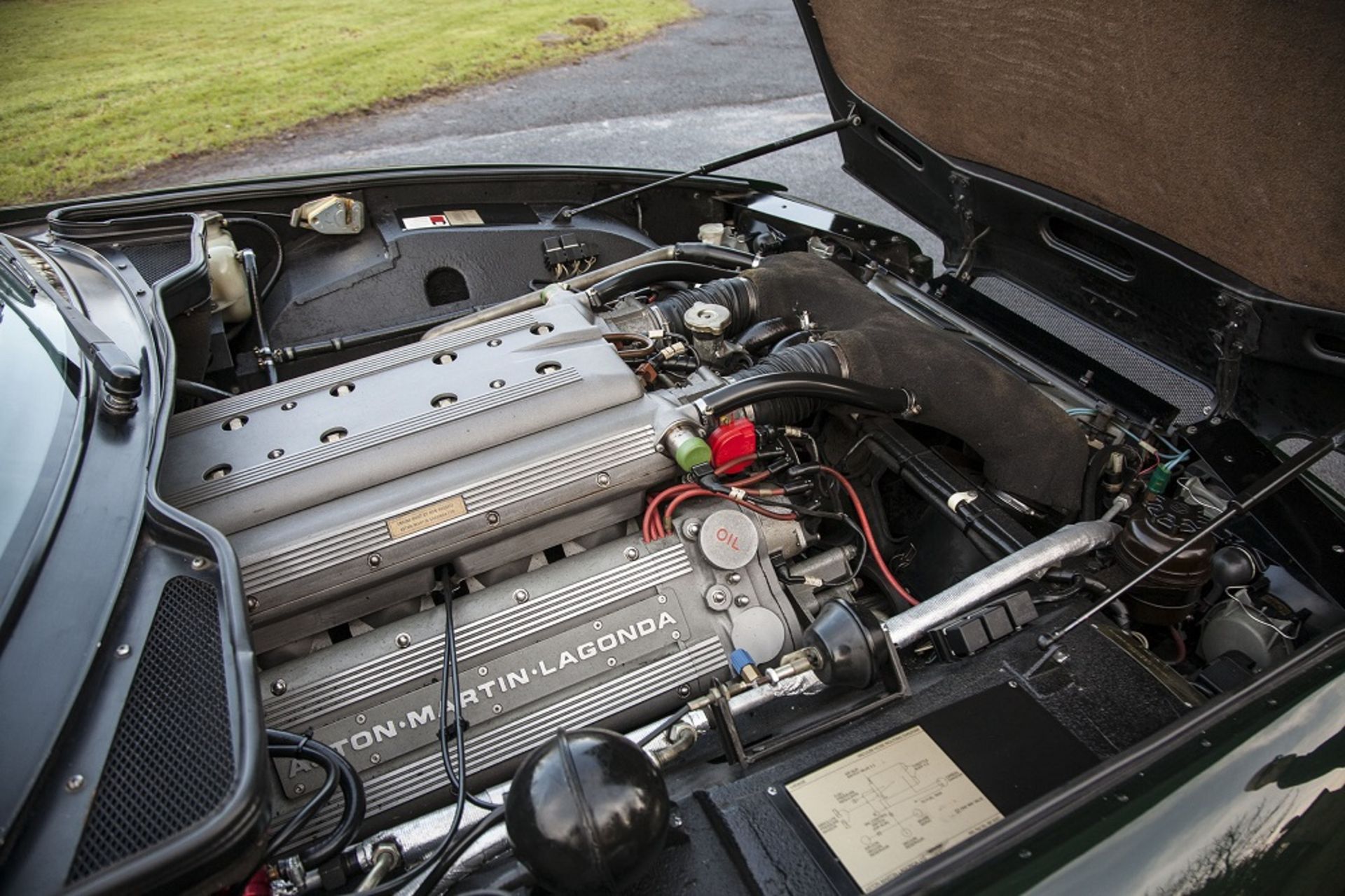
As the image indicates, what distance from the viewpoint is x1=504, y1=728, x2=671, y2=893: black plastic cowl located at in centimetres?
116

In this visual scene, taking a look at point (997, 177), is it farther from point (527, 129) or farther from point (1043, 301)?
point (527, 129)

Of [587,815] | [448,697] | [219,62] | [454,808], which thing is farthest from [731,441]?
[219,62]

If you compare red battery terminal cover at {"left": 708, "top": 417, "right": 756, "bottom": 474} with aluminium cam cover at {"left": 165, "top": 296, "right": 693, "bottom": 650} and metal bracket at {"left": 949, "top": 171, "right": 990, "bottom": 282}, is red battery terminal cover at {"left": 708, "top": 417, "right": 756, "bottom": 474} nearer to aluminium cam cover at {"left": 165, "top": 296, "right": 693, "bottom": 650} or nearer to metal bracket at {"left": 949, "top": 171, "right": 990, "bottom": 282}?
aluminium cam cover at {"left": 165, "top": 296, "right": 693, "bottom": 650}

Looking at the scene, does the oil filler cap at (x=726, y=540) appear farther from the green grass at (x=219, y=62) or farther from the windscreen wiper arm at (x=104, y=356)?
the green grass at (x=219, y=62)

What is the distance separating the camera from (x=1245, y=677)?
67.3 inches

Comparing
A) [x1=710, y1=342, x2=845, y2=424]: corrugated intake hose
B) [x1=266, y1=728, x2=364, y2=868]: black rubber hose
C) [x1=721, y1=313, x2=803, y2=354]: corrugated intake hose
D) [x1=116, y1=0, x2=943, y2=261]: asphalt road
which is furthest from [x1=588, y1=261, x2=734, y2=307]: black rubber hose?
[x1=116, y1=0, x2=943, y2=261]: asphalt road

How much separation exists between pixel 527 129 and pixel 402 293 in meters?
→ 4.71

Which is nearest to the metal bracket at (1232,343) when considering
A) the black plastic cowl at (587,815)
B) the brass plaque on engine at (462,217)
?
the black plastic cowl at (587,815)

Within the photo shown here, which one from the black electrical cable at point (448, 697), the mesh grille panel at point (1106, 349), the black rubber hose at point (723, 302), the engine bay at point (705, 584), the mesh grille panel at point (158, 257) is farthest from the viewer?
the black rubber hose at point (723, 302)

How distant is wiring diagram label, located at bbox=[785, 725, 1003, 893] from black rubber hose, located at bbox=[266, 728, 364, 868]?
0.66 metres

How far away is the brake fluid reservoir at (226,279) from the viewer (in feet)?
8.62

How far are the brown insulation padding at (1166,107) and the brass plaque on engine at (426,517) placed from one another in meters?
1.63

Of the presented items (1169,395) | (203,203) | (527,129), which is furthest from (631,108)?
(1169,395)

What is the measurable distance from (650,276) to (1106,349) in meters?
1.24
